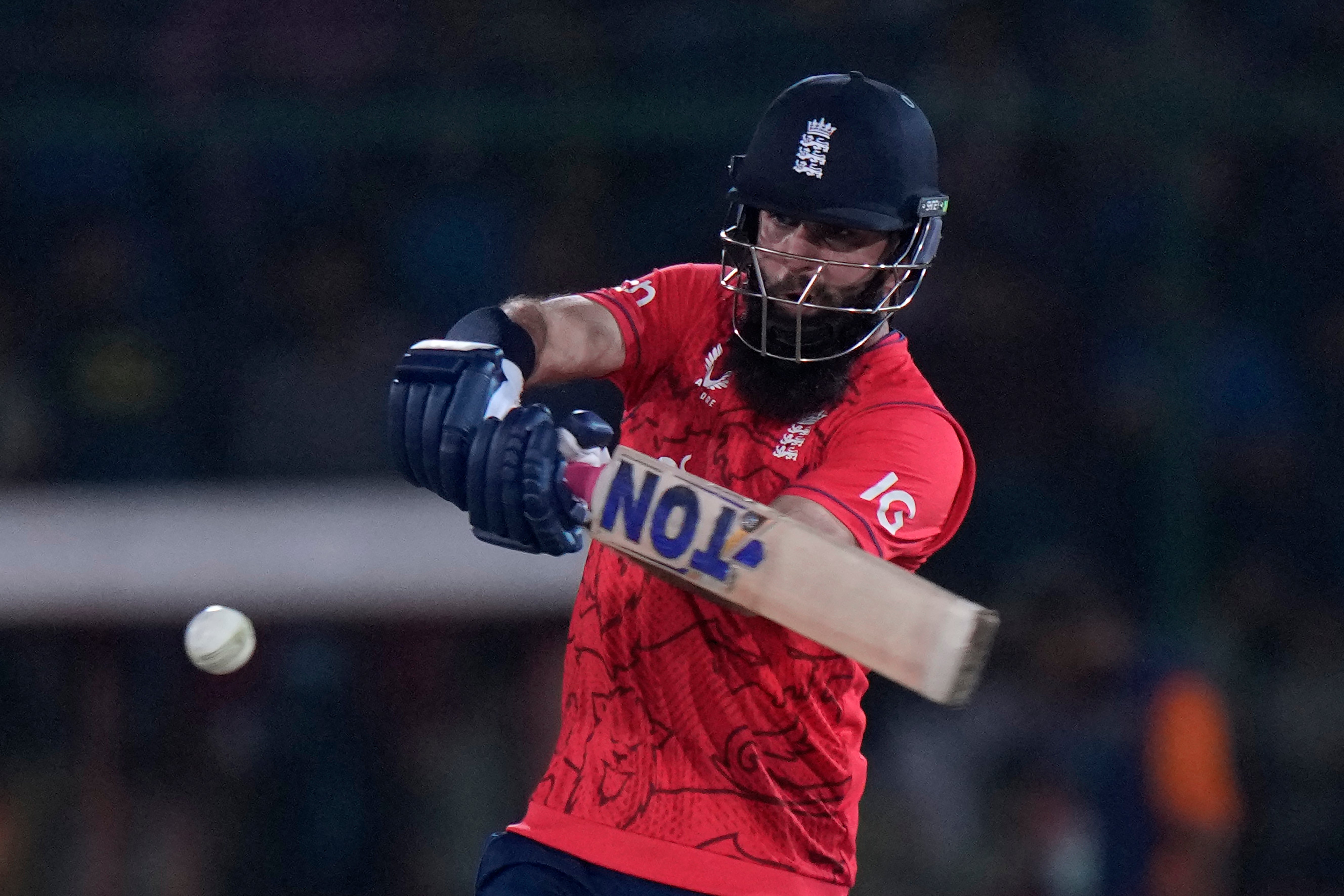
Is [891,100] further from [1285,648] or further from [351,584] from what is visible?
[1285,648]

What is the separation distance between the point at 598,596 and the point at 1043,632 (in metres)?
3.10

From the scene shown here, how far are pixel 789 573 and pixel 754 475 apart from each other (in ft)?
1.45

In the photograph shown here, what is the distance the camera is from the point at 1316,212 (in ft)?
19.8

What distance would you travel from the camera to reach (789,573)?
1.96m

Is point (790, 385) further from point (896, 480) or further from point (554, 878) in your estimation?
point (554, 878)

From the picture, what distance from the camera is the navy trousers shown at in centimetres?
231

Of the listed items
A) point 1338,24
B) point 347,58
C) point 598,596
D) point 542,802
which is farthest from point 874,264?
point 1338,24

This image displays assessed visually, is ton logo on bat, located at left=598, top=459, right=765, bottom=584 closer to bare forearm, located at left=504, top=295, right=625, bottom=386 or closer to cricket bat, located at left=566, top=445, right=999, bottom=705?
cricket bat, located at left=566, top=445, right=999, bottom=705

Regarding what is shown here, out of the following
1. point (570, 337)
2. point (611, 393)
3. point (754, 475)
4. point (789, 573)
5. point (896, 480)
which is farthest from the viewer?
point (611, 393)

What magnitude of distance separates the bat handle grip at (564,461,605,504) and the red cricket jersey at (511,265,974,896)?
0.18 meters

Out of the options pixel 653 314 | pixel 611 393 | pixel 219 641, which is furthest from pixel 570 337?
pixel 611 393

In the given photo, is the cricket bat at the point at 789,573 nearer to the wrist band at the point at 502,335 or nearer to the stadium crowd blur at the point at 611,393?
the wrist band at the point at 502,335

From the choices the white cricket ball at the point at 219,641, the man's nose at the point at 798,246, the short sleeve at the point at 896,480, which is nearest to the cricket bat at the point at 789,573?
the short sleeve at the point at 896,480

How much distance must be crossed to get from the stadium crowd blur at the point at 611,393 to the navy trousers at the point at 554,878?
277 centimetres
